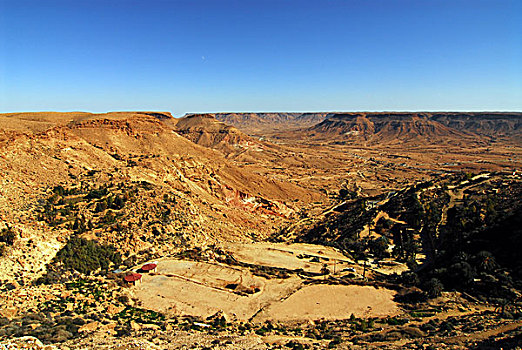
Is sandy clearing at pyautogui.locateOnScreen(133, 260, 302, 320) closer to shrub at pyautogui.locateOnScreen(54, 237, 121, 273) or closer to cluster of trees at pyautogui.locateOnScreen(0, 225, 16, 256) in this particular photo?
shrub at pyautogui.locateOnScreen(54, 237, 121, 273)

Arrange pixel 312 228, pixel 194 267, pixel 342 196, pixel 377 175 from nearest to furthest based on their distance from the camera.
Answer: pixel 194 267, pixel 312 228, pixel 342 196, pixel 377 175

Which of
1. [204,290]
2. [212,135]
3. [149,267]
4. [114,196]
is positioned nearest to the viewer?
[204,290]

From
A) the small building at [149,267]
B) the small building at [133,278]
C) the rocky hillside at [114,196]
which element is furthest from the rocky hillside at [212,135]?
the small building at [133,278]

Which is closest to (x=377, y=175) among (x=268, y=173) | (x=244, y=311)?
(x=268, y=173)

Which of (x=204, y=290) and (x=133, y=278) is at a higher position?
(x=133, y=278)

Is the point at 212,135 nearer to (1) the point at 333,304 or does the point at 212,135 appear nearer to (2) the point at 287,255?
(2) the point at 287,255

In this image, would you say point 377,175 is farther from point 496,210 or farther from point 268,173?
point 496,210

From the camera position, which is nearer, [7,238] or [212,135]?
[7,238]

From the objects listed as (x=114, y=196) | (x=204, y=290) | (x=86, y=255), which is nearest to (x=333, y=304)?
(x=204, y=290)
